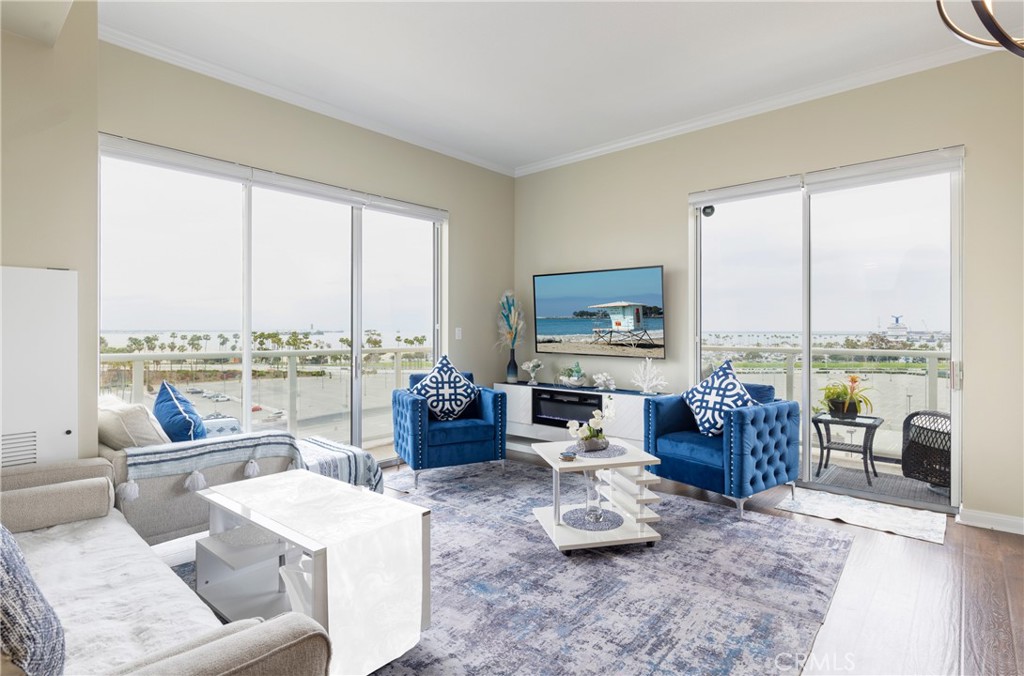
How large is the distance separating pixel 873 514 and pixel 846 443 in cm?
65

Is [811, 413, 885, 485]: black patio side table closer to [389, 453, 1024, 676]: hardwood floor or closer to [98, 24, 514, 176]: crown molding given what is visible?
[389, 453, 1024, 676]: hardwood floor

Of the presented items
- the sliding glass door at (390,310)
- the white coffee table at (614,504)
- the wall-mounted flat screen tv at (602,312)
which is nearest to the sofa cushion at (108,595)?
the white coffee table at (614,504)

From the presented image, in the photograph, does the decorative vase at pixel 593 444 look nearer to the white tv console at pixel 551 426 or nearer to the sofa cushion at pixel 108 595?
the white tv console at pixel 551 426

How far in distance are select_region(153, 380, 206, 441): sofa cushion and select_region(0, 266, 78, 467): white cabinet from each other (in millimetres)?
395

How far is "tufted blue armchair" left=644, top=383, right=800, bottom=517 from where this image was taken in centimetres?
325

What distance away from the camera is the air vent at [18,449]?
2.22 meters

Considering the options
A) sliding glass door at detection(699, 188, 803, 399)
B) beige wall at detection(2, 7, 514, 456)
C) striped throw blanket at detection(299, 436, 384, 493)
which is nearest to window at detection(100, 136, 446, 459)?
beige wall at detection(2, 7, 514, 456)

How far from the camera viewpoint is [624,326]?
490cm

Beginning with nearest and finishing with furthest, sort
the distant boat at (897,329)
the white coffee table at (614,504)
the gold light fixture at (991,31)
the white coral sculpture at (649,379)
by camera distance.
→ the gold light fixture at (991,31) → the white coffee table at (614,504) → the distant boat at (897,329) → the white coral sculpture at (649,379)

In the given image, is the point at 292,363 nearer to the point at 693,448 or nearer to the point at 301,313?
the point at 301,313

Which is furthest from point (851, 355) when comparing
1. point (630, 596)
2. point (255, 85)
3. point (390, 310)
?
point (255, 85)

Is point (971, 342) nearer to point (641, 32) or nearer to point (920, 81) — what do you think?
point (920, 81)

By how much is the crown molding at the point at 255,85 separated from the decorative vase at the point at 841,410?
12.7 ft

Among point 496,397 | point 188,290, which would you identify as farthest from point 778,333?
point 188,290
